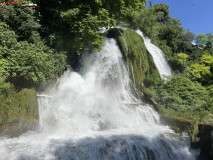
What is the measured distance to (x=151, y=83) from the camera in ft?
49.8

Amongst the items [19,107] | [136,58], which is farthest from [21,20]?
[136,58]

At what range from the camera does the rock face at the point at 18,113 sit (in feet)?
21.5

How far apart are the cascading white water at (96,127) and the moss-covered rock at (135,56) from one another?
41.6 inches

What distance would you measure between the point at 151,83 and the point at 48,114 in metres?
9.83

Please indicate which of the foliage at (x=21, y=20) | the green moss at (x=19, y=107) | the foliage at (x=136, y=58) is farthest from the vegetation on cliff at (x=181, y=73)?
the foliage at (x=21, y=20)

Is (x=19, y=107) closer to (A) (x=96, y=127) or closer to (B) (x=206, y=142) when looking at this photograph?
(A) (x=96, y=127)

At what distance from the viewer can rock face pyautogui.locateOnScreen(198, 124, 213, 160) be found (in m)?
6.63

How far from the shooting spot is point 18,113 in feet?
23.2

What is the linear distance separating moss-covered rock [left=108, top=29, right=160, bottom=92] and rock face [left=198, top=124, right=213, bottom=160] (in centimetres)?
716

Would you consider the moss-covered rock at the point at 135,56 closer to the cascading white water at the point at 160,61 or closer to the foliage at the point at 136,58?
the foliage at the point at 136,58

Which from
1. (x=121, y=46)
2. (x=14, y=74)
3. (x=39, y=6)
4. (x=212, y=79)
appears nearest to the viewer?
(x=14, y=74)

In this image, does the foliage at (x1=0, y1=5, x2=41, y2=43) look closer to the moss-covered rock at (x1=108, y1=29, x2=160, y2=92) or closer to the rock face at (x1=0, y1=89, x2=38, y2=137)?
the rock face at (x1=0, y1=89, x2=38, y2=137)

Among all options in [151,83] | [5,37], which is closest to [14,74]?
[5,37]

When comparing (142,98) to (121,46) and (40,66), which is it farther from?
(40,66)
